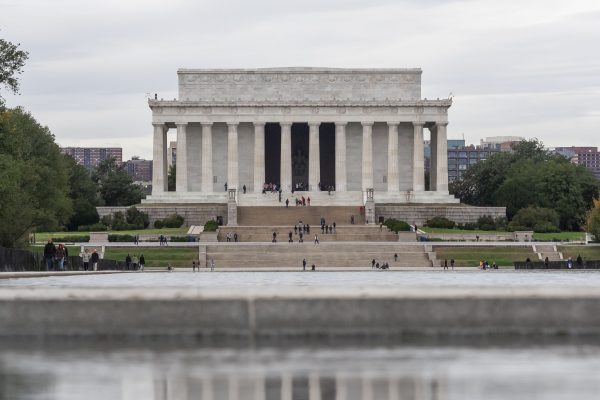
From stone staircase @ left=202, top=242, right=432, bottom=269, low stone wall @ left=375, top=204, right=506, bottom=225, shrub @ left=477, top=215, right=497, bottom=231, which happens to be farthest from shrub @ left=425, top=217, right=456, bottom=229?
stone staircase @ left=202, top=242, right=432, bottom=269

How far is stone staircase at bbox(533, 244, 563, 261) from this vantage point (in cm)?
9292

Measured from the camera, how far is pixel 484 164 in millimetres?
166750

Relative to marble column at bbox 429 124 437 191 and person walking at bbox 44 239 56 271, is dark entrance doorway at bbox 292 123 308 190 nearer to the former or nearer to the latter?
marble column at bbox 429 124 437 191

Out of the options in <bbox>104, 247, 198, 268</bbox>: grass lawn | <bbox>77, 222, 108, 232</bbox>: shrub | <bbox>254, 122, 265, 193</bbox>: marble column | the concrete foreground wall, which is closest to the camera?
the concrete foreground wall

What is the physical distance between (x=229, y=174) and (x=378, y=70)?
19.5 metres

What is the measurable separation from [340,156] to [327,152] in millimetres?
9605

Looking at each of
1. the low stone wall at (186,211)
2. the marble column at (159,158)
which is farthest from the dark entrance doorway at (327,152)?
the low stone wall at (186,211)

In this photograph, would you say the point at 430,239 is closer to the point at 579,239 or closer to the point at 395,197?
the point at 579,239

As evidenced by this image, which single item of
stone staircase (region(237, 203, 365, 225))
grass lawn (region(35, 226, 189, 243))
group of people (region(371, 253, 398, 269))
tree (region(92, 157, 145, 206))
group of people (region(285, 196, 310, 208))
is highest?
tree (region(92, 157, 145, 206))

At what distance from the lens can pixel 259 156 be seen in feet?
443

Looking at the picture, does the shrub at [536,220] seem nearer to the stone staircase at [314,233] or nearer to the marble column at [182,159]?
the stone staircase at [314,233]

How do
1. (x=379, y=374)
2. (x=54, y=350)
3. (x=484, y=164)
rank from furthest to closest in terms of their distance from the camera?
1. (x=484, y=164)
2. (x=54, y=350)
3. (x=379, y=374)

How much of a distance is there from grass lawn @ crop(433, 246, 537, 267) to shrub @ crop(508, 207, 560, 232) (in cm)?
2146

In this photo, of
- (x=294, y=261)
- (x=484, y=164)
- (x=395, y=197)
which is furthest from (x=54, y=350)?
(x=484, y=164)
